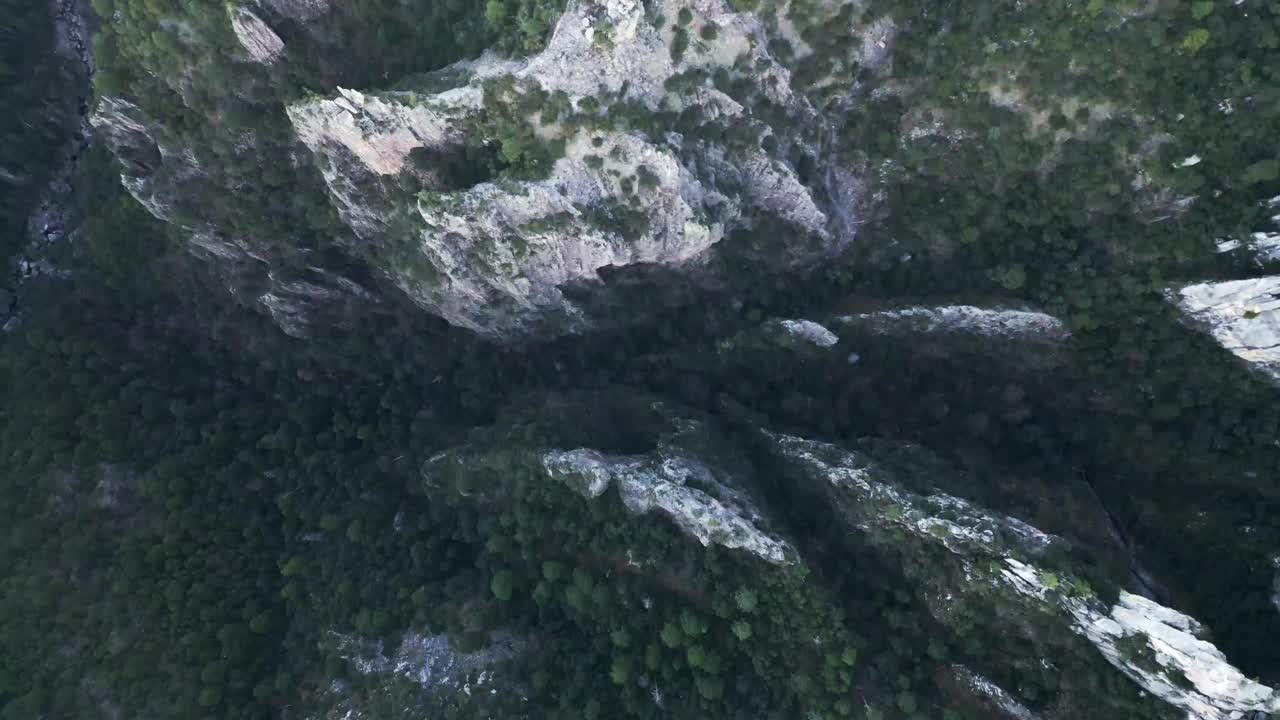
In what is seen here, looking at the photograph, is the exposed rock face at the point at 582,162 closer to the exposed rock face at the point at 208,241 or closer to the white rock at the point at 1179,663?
the exposed rock face at the point at 208,241

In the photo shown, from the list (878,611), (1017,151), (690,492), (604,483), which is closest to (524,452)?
(604,483)

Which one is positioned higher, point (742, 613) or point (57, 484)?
point (742, 613)

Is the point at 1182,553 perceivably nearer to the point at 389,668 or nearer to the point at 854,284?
the point at 854,284

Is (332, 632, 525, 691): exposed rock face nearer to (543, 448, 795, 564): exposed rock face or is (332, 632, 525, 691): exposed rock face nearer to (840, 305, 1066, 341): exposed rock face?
(543, 448, 795, 564): exposed rock face

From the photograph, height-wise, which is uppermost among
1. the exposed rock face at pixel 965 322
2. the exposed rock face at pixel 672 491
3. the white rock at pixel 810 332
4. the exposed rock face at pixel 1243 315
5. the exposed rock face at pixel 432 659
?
the exposed rock face at pixel 1243 315

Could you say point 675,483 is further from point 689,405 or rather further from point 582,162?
point 582,162

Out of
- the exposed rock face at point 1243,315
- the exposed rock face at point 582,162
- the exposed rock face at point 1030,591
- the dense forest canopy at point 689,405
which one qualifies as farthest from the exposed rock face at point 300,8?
the exposed rock face at point 1243,315
